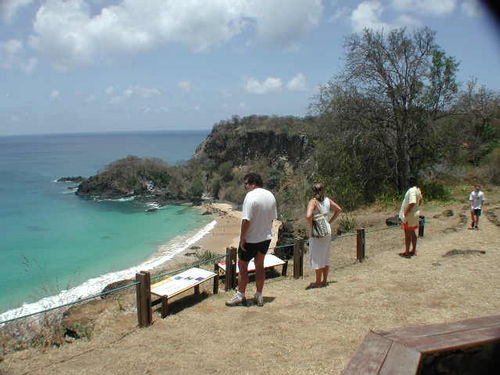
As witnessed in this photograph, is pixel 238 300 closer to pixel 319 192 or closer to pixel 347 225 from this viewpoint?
Result: pixel 319 192

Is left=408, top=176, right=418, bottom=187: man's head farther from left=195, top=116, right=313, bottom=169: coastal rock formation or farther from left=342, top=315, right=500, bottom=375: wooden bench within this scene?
left=195, top=116, right=313, bottom=169: coastal rock formation

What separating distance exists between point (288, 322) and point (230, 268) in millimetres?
2135

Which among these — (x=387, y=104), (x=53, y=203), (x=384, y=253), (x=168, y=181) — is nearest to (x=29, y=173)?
(x=53, y=203)

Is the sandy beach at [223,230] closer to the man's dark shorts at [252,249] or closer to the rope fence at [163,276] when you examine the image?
the rope fence at [163,276]

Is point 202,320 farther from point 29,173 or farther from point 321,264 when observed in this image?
point 29,173

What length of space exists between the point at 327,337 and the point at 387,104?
14328mm

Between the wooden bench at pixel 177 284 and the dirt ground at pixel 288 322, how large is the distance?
0.79 feet

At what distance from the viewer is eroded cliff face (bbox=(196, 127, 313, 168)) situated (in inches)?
1774

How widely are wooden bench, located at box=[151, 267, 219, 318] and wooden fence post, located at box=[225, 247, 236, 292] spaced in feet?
0.80

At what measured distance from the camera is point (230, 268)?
7.11 metres

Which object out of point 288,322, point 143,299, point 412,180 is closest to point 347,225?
point 412,180

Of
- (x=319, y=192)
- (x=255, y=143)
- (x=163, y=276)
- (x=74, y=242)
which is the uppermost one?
(x=255, y=143)

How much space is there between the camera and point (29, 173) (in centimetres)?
7844

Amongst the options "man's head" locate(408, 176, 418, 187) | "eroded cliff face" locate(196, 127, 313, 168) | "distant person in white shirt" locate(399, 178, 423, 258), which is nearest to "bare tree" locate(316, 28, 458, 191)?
"man's head" locate(408, 176, 418, 187)
